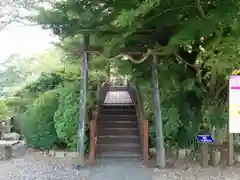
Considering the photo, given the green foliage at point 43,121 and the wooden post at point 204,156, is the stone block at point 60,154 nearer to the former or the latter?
the green foliage at point 43,121

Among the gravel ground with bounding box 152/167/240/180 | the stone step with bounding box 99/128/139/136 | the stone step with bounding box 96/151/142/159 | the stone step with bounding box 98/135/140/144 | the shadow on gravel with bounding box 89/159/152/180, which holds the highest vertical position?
the stone step with bounding box 99/128/139/136

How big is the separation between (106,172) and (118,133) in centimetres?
221

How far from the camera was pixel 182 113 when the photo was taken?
773 cm

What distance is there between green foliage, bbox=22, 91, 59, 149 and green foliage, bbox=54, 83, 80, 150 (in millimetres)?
400

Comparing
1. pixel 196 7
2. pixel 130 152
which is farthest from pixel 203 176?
pixel 196 7

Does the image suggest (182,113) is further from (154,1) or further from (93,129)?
(154,1)

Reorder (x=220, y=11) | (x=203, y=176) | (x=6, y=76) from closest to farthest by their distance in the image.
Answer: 1. (x=220, y=11)
2. (x=203, y=176)
3. (x=6, y=76)

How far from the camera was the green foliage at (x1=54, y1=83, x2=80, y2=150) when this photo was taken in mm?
7934

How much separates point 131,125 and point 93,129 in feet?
6.13

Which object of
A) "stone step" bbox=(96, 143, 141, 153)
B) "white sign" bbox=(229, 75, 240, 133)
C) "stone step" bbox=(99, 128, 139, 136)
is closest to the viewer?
"white sign" bbox=(229, 75, 240, 133)

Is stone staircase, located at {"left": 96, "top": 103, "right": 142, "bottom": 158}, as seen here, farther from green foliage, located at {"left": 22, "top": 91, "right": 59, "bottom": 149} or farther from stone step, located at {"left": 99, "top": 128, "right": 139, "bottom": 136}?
green foliage, located at {"left": 22, "top": 91, "right": 59, "bottom": 149}

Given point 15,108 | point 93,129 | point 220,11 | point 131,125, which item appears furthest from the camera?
point 15,108

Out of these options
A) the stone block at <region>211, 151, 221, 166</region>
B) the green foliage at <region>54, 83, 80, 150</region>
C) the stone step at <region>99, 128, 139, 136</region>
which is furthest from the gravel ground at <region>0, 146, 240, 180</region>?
the stone step at <region>99, 128, 139, 136</region>

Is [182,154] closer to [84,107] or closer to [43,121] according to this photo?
[84,107]
